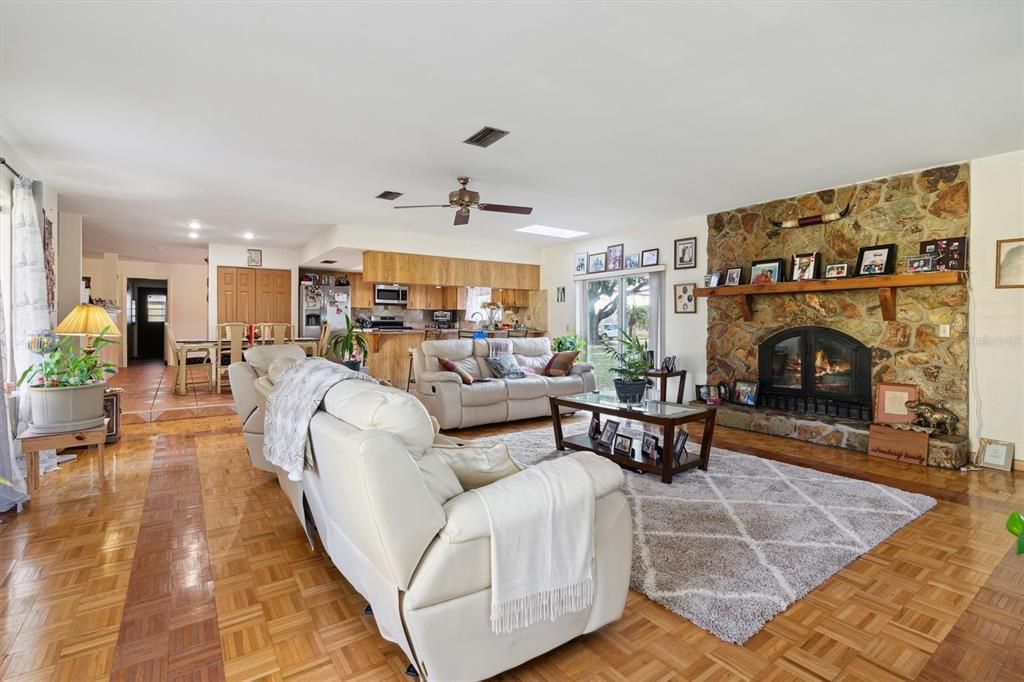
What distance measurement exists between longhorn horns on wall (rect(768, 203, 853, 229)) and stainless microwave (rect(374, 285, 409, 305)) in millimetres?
5774

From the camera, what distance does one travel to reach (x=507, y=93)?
2924 millimetres

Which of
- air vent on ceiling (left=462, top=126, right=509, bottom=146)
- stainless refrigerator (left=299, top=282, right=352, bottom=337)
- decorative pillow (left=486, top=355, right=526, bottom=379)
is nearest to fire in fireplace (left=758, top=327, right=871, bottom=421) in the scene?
decorative pillow (left=486, top=355, right=526, bottom=379)

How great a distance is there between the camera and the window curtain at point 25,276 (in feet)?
12.4

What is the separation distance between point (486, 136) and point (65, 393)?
3333mm

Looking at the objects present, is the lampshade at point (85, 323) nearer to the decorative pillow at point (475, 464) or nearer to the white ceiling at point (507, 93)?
the white ceiling at point (507, 93)

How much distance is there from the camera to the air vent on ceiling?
11.5 feet

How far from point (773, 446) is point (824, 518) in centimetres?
184

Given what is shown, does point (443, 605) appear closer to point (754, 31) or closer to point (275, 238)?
point (754, 31)

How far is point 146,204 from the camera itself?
18.9ft

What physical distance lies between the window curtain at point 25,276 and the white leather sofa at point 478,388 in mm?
3095

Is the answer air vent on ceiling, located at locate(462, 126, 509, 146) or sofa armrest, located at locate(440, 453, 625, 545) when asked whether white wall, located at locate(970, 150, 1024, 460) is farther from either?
sofa armrest, located at locate(440, 453, 625, 545)

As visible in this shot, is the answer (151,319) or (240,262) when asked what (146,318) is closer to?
(151,319)

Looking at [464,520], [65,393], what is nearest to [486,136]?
[464,520]

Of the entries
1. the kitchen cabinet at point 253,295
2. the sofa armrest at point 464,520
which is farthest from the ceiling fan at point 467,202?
the kitchen cabinet at point 253,295
